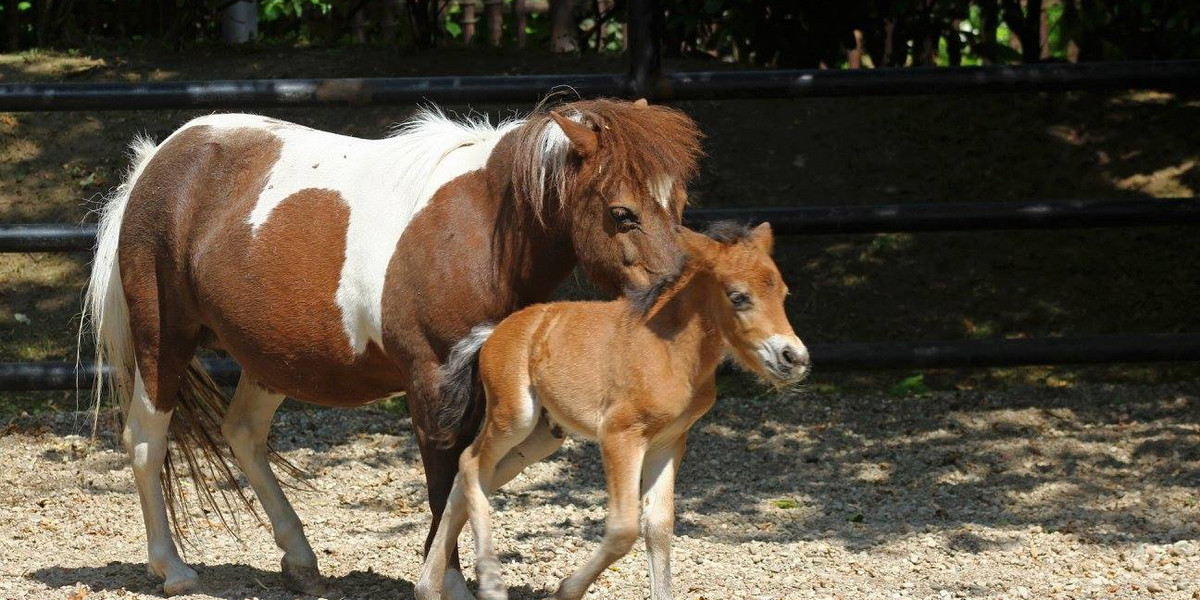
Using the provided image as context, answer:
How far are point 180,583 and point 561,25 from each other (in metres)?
5.94

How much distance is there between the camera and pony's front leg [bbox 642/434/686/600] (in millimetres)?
3506

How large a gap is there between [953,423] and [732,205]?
1.91 metres

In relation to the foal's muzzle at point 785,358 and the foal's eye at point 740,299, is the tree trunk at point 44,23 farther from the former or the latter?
the foal's muzzle at point 785,358

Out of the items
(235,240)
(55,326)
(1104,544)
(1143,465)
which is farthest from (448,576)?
(55,326)

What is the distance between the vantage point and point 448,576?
386 centimetres

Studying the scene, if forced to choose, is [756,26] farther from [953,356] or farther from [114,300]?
[114,300]

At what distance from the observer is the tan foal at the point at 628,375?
3340 millimetres

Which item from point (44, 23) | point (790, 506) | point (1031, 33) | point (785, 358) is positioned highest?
point (1031, 33)

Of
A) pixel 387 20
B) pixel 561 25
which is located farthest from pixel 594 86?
pixel 387 20

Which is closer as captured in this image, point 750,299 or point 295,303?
point 750,299

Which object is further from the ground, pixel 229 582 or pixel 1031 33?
pixel 1031 33

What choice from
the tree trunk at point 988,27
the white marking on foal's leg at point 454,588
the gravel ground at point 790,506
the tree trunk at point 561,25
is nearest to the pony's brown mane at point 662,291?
the white marking on foal's leg at point 454,588

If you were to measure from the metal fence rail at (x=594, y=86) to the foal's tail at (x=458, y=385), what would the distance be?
2075mm

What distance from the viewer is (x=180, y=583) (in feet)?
14.3
